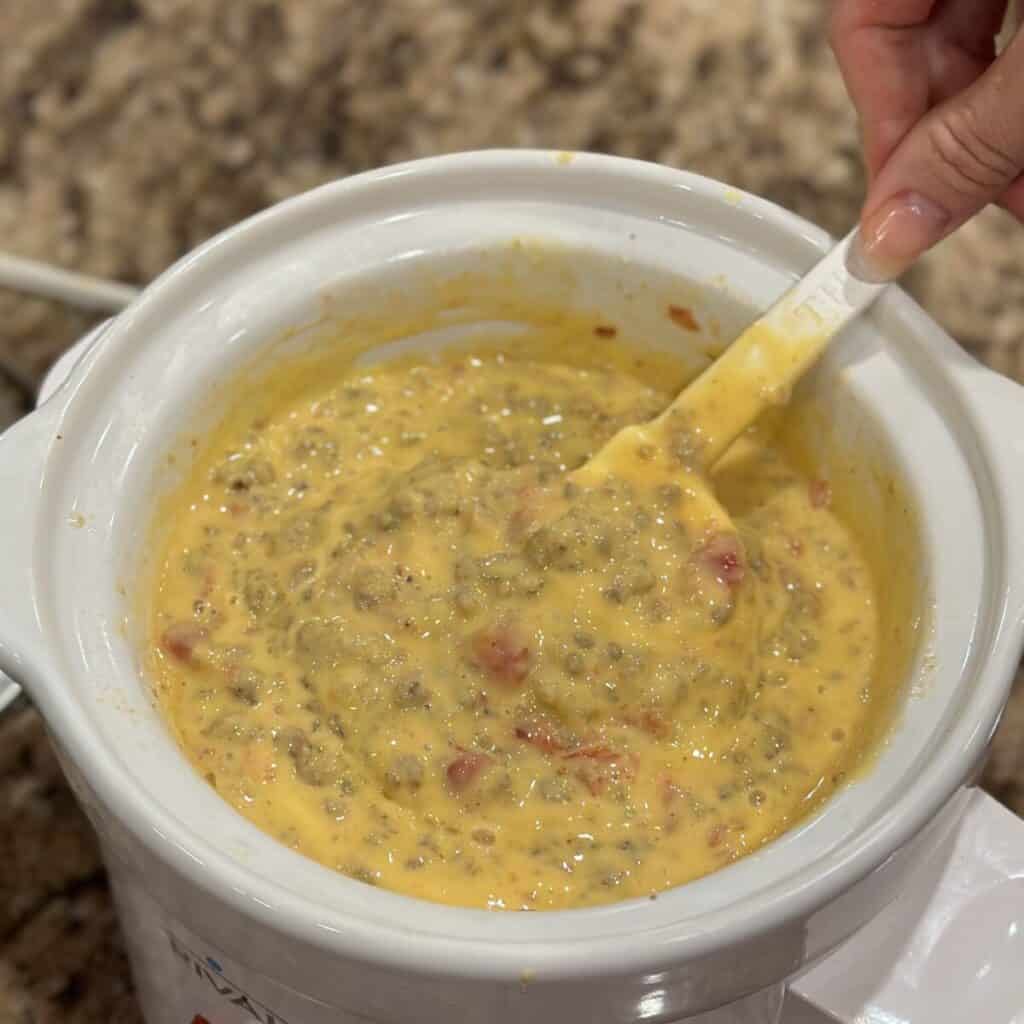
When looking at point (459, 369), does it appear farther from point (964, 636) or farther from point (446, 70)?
point (446, 70)

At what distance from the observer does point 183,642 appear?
721 millimetres

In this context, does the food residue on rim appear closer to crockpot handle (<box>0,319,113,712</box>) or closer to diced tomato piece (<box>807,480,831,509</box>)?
diced tomato piece (<box>807,480,831,509</box>)

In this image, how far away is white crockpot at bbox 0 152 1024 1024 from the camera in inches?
21.6

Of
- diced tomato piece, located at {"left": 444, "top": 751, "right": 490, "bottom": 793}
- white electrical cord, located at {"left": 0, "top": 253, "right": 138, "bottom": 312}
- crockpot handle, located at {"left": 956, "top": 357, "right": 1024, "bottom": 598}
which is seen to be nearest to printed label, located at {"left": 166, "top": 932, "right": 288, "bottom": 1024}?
diced tomato piece, located at {"left": 444, "top": 751, "right": 490, "bottom": 793}

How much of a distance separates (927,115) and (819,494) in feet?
0.72

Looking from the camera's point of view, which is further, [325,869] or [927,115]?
[927,115]

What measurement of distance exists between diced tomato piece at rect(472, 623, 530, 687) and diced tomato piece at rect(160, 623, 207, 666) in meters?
0.15

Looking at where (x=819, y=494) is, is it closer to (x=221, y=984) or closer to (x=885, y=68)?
(x=885, y=68)

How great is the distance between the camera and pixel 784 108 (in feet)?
4.50

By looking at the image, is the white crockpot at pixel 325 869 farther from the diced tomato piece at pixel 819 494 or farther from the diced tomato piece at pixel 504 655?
the diced tomato piece at pixel 504 655

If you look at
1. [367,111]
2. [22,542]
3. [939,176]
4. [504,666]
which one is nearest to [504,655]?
[504,666]

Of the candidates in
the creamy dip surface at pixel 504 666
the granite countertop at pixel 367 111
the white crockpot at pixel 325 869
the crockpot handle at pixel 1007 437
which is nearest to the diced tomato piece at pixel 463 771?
the creamy dip surface at pixel 504 666

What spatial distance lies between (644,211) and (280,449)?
26 centimetres

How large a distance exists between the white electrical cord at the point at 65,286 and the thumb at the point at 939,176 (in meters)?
0.73
